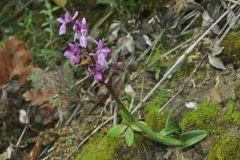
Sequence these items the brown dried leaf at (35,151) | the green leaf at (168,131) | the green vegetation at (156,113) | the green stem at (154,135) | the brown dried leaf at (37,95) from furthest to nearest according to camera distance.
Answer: the brown dried leaf at (37,95), the brown dried leaf at (35,151), the green vegetation at (156,113), the green leaf at (168,131), the green stem at (154,135)

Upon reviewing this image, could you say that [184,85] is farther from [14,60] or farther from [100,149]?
[14,60]

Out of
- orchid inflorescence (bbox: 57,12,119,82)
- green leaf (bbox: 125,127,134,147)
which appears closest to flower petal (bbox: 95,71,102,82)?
orchid inflorescence (bbox: 57,12,119,82)

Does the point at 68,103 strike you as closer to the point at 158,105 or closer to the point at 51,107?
the point at 51,107

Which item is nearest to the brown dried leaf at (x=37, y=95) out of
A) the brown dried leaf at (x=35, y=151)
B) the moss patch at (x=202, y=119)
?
the brown dried leaf at (x=35, y=151)

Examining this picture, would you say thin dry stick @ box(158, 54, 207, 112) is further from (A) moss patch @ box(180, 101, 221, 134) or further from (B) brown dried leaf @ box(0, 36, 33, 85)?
(B) brown dried leaf @ box(0, 36, 33, 85)

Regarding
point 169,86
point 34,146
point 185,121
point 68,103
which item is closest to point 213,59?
point 169,86

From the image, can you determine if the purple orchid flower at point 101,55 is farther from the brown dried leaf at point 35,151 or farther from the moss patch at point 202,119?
the brown dried leaf at point 35,151
